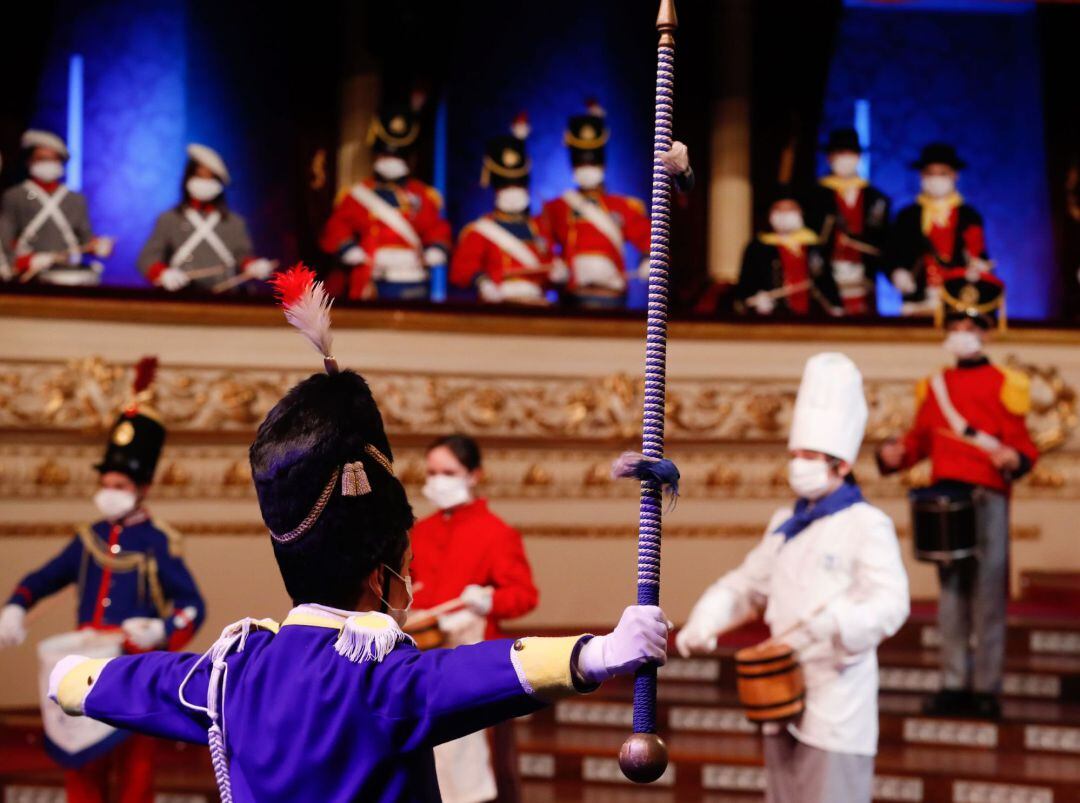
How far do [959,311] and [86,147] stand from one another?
217 inches

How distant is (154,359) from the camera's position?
18.2 ft

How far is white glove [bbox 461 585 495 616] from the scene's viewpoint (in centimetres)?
502

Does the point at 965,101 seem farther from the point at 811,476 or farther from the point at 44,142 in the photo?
the point at 811,476

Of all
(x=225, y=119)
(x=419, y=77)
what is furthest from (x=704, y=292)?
(x=225, y=119)

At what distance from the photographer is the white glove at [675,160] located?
7.50ft

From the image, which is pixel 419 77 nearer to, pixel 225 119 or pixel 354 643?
pixel 225 119

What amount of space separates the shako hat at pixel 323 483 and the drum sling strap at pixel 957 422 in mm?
4424

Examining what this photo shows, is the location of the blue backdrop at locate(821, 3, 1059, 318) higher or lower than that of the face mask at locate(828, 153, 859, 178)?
higher

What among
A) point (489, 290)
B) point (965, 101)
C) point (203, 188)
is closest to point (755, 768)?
point (489, 290)

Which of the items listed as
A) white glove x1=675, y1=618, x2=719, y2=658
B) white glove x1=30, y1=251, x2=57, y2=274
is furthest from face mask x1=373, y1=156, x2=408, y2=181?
white glove x1=675, y1=618, x2=719, y2=658

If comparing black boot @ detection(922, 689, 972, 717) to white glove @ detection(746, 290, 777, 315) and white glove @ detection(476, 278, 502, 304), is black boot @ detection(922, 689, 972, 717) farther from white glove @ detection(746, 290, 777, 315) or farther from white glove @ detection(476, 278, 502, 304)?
white glove @ detection(476, 278, 502, 304)

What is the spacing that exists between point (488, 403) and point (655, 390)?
568 centimetres

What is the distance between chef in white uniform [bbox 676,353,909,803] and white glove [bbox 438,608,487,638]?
2.54 feet

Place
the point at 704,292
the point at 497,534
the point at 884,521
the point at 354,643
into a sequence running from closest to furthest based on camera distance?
the point at 354,643, the point at 884,521, the point at 497,534, the point at 704,292
